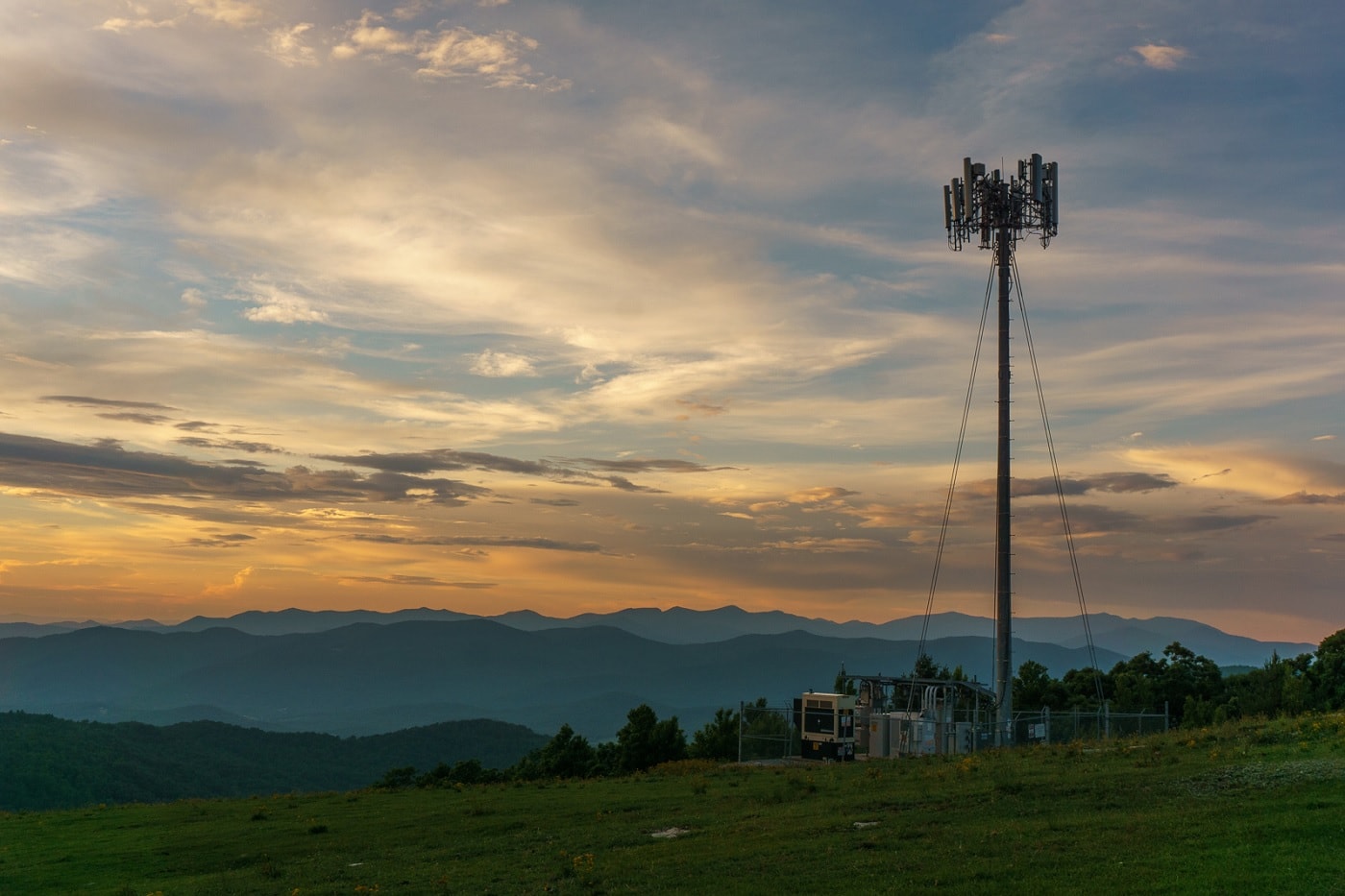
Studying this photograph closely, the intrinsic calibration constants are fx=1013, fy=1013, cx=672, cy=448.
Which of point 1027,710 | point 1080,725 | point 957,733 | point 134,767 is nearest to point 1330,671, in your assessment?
point 1027,710

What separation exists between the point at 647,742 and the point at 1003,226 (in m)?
38.9

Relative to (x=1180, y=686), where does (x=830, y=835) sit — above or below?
below

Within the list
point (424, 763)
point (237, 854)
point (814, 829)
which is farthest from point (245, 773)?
point (814, 829)

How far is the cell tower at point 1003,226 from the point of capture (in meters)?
51.7

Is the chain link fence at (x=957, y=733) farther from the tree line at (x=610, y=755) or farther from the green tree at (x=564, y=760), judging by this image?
the green tree at (x=564, y=760)

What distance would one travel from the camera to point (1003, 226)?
54.3 m

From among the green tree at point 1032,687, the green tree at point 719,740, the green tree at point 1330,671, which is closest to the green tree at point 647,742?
the green tree at point 719,740

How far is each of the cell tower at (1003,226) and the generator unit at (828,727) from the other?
9249mm

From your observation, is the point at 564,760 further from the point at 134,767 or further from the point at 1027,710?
the point at 134,767

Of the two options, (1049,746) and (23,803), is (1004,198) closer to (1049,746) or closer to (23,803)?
(1049,746)

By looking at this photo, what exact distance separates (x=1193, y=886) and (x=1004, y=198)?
44.9m

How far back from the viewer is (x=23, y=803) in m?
144

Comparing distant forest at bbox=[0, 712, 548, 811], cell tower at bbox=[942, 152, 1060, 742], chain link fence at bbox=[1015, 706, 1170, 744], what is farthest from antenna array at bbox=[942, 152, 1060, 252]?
distant forest at bbox=[0, 712, 548, 811]

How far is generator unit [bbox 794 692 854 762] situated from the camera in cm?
4669
